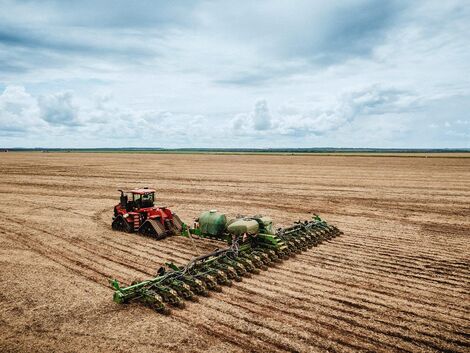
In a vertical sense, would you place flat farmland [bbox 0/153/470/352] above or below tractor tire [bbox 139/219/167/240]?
below

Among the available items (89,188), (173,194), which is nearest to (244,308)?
(173,194)

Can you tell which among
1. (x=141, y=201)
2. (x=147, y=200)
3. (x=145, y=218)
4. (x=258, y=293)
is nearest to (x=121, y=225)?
(x=145, y=218)

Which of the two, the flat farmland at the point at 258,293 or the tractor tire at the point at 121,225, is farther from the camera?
the tractor tire at the point at 121,225

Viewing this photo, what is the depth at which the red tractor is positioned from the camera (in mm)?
14289

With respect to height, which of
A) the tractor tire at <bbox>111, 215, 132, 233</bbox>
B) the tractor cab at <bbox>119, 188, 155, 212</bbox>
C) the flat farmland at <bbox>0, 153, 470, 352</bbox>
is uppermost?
the tractor cab at <bbox>119, 188, 155, 212</bbox>

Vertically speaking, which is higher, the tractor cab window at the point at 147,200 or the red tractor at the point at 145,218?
the tractor cab window at the point at 147,200

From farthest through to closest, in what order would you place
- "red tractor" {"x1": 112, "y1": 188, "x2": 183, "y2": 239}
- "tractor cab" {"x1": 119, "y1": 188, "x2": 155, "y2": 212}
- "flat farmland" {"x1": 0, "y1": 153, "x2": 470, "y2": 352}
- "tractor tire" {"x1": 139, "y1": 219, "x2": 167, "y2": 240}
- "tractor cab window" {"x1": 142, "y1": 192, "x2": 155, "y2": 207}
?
"tractor cab window" {"x1": 142, "y1": 192, "x2": 155, "y2": 207}, "tractor cab" {"x1": 119, "y1": 188, "x2": 155, "y2": 212}, "red tractor" {"x1": 112, "y1": 188, "x2": 183, "y2": 239}, "tractor tire" {"x1": 139, "y1": 219, "x2": 167, "y2": 240}, "flat farmland" {"x1": 0, "y1": 153, "x2": 470, "y2": 352}

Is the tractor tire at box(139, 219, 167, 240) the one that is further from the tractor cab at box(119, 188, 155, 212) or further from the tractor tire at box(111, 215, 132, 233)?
the tractor cab at box(119, 188, 155, 212)

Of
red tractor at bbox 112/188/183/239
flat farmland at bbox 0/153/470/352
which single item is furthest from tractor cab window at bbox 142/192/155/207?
flat farmland at bbox 0/153/470/352

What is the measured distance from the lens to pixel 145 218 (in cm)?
1491

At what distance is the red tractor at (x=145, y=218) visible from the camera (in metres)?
14.3

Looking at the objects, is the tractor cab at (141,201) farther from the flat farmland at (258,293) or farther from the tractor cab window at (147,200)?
the flat farmland at (258,293)

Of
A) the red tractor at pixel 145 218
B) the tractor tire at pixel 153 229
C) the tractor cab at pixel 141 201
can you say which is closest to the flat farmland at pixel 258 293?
the tractor tire at pixel 153 229

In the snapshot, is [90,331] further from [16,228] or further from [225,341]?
[16,228]
